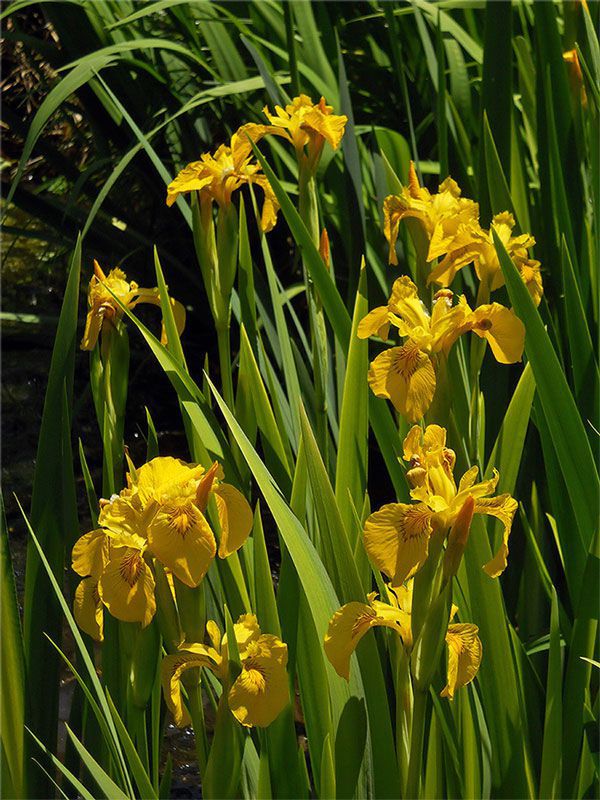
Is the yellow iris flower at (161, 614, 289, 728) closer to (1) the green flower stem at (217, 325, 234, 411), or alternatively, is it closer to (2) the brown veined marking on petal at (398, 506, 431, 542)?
(2) the brown veined marking on petal at (398, 506, 431, 542)

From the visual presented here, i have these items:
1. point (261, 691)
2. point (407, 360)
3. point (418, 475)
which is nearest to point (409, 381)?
point (407, 360)

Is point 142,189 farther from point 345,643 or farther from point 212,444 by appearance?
point 345,643

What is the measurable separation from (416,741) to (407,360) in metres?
0.24

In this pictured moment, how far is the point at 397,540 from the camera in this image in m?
0.50

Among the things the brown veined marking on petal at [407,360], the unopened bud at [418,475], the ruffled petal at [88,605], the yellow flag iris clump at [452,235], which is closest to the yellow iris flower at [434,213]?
the yellow flag iris clump at [452,235]

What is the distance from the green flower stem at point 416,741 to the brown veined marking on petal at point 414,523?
0.29 ft

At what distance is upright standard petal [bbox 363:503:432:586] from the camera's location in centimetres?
50

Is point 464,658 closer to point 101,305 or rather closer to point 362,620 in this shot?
point 362,620

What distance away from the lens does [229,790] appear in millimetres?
556

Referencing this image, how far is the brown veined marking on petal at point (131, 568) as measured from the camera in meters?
0.52

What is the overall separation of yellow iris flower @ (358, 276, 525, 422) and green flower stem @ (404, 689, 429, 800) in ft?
0.62

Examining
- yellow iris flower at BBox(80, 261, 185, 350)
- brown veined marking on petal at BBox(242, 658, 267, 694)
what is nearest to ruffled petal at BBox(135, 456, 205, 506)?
brown veined marking on petal at BBox(242, 658, 267, 694)

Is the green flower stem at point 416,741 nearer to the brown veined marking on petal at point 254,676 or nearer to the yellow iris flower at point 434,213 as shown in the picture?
the brown veined marking on petal at point 254,676

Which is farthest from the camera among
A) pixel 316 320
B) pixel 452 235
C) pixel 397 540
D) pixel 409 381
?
pixel 316 320
